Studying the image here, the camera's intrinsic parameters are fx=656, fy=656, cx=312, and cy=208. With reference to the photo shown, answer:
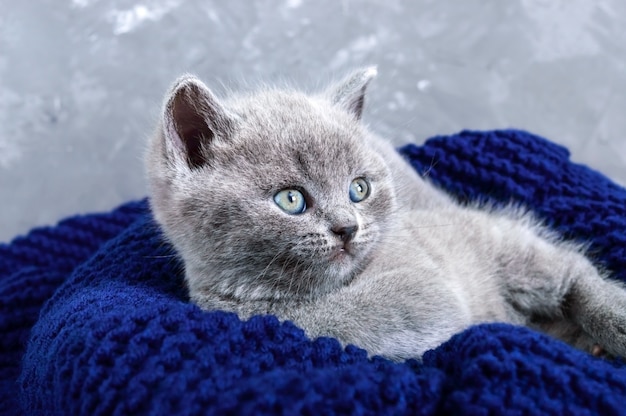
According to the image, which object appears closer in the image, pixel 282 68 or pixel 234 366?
pixel 234 366

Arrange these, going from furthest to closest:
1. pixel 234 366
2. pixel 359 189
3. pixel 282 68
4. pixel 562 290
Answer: pixel 282 68, pixel 562 290, pixel 359 189, pixel 234 366

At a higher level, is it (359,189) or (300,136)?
(300,136)

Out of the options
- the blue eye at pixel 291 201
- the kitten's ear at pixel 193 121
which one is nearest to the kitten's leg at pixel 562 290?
the blue eye at pixel 291 201

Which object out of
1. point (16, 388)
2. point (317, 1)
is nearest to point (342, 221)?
point (16, 388)

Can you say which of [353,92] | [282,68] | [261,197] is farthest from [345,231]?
[282,68]

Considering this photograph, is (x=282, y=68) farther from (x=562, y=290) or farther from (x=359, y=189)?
(x=562, y=290)

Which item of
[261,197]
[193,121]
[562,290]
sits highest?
[193,121]

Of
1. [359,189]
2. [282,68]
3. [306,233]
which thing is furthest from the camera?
[282,68]

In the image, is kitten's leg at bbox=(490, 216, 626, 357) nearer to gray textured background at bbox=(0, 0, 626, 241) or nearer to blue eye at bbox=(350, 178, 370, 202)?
blue eye at bbox=(350, 178, 370, 202)
